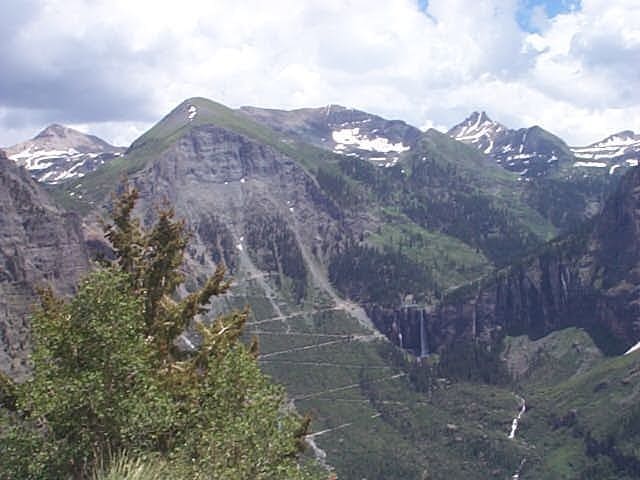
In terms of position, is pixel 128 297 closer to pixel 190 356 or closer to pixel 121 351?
pixel 121 351

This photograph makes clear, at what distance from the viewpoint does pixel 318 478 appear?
28.2 metres

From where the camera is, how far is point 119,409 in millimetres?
25938

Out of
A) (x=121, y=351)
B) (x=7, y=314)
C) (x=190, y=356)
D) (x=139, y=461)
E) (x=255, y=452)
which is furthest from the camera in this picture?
(x=7, y=314)

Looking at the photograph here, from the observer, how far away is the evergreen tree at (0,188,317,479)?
25094mm

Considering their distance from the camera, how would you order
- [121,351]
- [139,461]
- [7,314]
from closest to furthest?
[139,461], [121,351], [7,314]

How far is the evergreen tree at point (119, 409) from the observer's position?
25094 millimetres

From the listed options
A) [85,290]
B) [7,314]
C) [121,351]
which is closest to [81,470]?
[121,351]

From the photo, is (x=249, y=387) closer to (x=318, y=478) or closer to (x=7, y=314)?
(x=318, y=478)

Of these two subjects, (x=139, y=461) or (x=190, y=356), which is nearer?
(x=139, y=461)

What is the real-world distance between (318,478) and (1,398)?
12163 millimetres

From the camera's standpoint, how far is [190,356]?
1405 inches

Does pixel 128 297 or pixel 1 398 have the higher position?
pixel 128 297

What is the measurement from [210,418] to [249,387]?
1.72 metres

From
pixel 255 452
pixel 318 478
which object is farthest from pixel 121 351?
pixel 318 478
